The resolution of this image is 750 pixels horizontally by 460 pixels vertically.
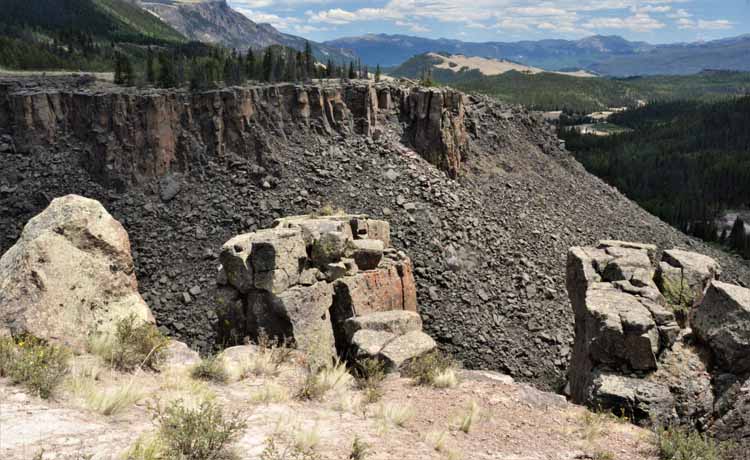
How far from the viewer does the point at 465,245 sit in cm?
3180

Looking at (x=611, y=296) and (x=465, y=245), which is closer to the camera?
(x=611, y=296)

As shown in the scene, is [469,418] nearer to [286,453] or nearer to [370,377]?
[370,377]

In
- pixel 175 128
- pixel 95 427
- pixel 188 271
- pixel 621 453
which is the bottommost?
pixel 188 271

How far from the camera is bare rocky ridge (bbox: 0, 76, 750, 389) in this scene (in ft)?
93.2

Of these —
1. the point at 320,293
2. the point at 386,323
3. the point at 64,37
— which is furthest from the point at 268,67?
the point at 64,37

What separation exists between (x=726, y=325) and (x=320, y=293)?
13.1 meters

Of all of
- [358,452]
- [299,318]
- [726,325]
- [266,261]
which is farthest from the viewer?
[266,261]

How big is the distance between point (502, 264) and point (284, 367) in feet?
66.3

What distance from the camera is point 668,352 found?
622 inches

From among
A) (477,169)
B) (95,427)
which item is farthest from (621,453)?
(477,169)

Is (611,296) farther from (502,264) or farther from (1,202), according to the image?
(1,202)

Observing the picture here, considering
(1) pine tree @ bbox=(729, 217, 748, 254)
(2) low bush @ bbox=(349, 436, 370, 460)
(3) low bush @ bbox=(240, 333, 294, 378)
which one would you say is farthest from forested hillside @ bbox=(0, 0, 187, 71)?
(1) pine tree @ bbox=(729, 217, 748, 254)

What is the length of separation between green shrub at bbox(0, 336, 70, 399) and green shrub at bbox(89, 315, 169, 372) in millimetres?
1203

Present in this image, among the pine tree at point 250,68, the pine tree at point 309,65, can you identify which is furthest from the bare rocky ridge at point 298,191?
the pine tree at point 250,68
